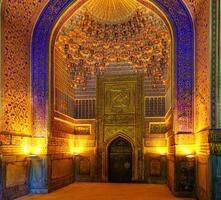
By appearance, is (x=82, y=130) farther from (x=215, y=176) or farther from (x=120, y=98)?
(x=215, y=176)

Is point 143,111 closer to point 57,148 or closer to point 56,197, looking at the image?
point 57,148

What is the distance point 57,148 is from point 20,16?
3.81 m

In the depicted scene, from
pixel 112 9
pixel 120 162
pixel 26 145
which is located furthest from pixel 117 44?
pixel 26 145

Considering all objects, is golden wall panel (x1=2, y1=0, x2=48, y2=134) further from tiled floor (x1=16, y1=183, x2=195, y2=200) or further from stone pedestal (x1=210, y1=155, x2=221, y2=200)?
stone pedestal (x1=210, y1=155, x2=221, y2=200)

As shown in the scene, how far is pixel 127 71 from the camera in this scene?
1146 cm

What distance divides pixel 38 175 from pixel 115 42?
478 centimetres

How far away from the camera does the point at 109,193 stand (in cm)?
859

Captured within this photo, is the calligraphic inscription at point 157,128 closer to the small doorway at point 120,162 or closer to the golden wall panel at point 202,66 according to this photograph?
the small doorway at point 120,162

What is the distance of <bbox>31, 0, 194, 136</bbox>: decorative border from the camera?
25.5 feet

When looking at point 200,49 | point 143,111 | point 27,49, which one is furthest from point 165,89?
point 27,49

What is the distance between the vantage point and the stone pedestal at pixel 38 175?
26.8 feet

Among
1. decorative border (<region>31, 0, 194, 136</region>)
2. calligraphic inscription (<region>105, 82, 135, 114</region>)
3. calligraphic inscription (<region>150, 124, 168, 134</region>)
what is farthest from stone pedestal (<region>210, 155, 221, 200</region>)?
calligraphic inscription (<region>105, 82, 135, 114</region>)

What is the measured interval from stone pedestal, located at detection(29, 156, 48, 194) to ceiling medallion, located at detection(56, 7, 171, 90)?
11.6 ft

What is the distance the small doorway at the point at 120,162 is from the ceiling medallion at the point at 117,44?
2.51 meters
